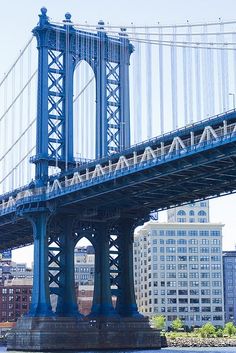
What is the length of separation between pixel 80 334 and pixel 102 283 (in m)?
8.09

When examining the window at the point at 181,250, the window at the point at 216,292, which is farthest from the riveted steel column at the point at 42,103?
the window at the point at 216,292

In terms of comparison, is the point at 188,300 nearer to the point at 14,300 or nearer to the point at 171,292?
the point at 171,292

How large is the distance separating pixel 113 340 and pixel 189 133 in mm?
30130

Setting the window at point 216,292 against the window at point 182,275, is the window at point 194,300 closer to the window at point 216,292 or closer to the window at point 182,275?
the window at point 216,292

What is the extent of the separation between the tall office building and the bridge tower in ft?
313

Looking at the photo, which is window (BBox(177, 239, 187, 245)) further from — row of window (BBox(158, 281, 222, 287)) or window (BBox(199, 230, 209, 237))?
row of window (BBox(158, 281, 222, 287))

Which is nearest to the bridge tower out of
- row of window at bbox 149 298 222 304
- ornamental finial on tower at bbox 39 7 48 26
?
ornamental finial on tower at bbox 39 7 48 26

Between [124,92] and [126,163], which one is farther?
[124,92]

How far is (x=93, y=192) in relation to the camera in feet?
273

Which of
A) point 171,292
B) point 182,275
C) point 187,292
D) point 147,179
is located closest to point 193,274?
point 182,275

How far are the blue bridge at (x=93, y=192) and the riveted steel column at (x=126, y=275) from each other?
112mm

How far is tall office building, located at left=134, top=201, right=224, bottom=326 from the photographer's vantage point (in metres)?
191

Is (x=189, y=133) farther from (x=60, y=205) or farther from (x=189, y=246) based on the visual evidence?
(x=189, y=246)

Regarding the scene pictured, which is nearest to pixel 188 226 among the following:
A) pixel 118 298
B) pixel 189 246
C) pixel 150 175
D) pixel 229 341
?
pixel 189 246
